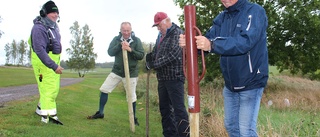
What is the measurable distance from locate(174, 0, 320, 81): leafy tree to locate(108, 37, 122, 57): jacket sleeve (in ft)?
40.5

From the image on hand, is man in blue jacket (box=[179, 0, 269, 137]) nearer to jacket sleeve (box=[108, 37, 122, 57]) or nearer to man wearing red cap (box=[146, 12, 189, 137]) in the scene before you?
man wearing red cap (box=[146, 12, 189, 137])

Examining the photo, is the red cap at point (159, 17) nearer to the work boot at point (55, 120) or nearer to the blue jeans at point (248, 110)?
the blue jeans at point (248, 110)

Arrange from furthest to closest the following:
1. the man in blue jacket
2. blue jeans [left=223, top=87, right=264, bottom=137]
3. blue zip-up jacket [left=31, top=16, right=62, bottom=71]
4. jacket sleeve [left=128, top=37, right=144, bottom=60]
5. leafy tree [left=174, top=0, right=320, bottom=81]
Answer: leafy tree [left=174, top=0, right=320, bottom=81] < jacket sleeve [left=128, top=37, right=144, bottom=60] < blue zip-up jacket [left=31, top=16, right=62, bottom=71] < blue jeans [left=223, top=87, right=264, bottom=137] < the man in blue jacket

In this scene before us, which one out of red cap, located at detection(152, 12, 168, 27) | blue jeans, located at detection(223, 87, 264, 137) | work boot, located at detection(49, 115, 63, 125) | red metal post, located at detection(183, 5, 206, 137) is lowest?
work boot, located at detection(49, 115, 63, 125)

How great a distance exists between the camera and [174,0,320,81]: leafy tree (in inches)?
708

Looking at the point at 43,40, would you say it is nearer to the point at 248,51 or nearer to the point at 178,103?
the point at 178,103

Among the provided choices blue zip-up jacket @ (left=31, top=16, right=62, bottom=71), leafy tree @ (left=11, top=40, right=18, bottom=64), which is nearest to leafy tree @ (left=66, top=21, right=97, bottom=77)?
leafy tree @ (left=11, top=40, right=18, bottom=64)

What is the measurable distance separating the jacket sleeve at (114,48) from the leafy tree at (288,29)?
487 inches

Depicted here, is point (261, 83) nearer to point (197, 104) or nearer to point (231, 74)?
point (231, 74)

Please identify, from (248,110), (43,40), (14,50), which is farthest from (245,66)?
(14,50)

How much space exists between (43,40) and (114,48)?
1.63 m

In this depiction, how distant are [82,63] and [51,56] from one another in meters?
60.0

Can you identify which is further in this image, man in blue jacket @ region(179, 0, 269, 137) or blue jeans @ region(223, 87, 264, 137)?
blue jeans @ region(223, 87, 264, 137)

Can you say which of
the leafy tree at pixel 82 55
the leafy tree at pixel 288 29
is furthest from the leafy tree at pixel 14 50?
the leafy tree at pixel 288 29
